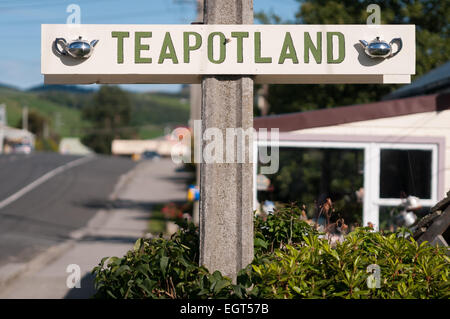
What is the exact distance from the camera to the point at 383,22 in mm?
15984

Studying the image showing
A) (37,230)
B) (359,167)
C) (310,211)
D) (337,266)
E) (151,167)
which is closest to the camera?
(337,266)

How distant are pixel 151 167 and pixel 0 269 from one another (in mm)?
33537

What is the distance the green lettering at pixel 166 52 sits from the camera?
4.37m

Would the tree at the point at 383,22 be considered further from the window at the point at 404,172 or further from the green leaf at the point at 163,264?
the green leaf at the point at 163,264

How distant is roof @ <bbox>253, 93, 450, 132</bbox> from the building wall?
0.22 feet

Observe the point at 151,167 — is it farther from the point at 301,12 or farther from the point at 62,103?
the point at 62,103

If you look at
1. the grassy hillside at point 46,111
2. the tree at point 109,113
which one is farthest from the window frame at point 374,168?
the grassy hillside at point 46,111

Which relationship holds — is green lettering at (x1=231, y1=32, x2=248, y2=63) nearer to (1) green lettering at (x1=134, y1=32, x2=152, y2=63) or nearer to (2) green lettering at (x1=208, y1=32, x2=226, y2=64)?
(2) green lettering at (x1=208, y1=32, x2=226, y2=64)

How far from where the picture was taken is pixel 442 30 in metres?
16.7

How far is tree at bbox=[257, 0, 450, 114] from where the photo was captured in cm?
1622

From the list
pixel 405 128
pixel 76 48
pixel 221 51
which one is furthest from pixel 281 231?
pixel 405 128

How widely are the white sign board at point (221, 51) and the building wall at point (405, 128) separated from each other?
14.6ft
